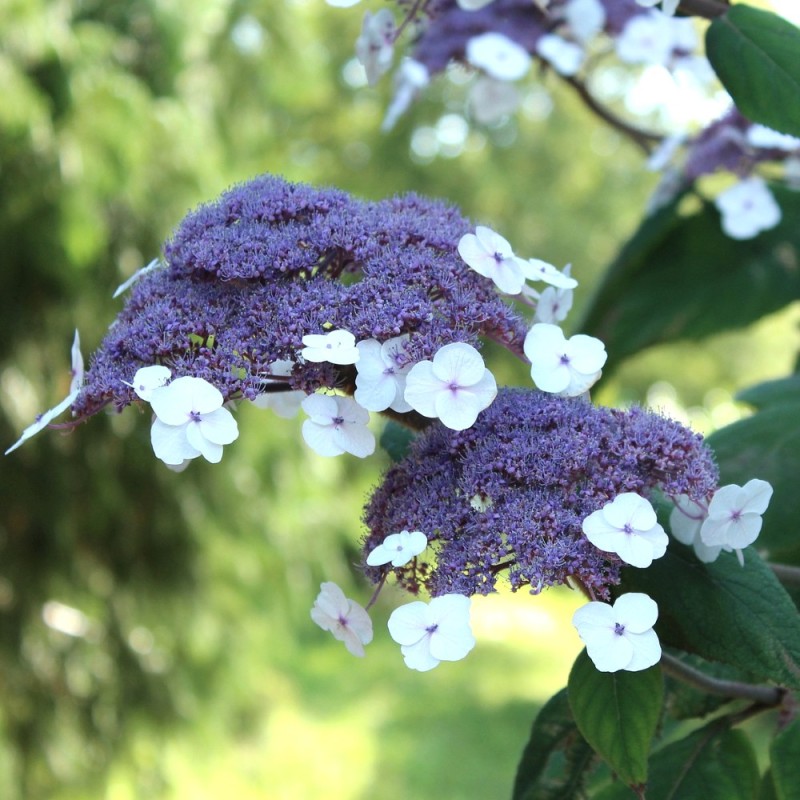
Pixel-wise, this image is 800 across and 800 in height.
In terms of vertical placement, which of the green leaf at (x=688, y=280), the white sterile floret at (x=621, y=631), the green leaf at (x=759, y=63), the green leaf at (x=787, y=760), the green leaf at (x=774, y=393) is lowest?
the green leaf at (x=688, y=280)

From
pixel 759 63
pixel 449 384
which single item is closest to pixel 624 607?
pixel 449 384

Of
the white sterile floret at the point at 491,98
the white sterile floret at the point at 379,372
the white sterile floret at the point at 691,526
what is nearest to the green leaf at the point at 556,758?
the white sterile floret at the point at 691,526

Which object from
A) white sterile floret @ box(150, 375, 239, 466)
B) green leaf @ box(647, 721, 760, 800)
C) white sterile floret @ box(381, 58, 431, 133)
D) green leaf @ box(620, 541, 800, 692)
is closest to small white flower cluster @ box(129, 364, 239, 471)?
white sterile floret @ box(150, 375, 239, 466)

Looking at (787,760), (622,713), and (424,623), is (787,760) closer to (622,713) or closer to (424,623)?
(622,713)

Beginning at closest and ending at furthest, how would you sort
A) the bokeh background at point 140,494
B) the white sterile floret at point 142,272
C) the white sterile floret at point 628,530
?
the white sterile floret at point 628,530 < the white sterile floret at point 142,272 < the bokeh background at point 140,494

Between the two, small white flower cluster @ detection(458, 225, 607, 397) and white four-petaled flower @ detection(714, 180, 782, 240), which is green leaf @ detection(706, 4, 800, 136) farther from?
white four-petaled flower @ detection(714, 180, 782, 240)

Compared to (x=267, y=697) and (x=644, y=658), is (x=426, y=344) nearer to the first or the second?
(x=644, y=658)

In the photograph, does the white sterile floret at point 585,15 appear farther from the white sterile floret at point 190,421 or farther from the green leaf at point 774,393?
the white sterile floret at point 190,421
